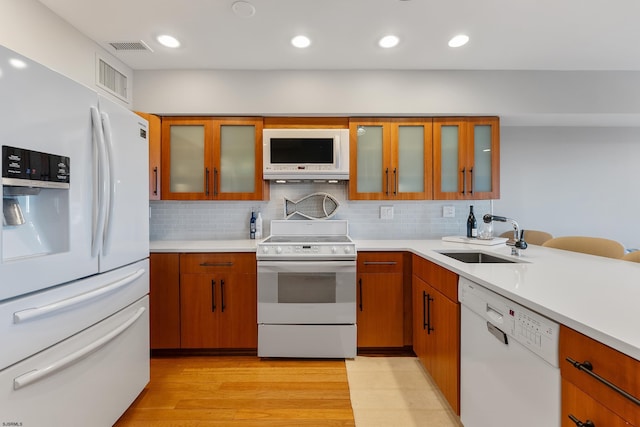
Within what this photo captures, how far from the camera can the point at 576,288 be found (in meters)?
1.08

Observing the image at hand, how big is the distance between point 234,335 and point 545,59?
356cm

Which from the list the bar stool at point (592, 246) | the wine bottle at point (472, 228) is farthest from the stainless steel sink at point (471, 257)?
the bar stool at point (592, 246)

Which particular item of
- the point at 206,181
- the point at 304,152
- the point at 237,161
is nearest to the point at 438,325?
the point at 304,152

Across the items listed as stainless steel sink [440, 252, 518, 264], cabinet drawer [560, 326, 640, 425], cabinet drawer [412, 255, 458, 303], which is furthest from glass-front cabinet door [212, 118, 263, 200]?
cabinet drawer [560, 326, 640, 425]

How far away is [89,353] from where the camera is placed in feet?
4.04

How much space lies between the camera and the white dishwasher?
0.88 metres

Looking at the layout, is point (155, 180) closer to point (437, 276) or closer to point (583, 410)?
point (437, 276)

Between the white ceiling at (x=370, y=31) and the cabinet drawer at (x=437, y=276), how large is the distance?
1.69 meters

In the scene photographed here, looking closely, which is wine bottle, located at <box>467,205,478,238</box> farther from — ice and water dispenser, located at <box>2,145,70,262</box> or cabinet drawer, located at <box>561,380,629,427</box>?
ice and water dispenser, located at <box>2,145,70,262</box>

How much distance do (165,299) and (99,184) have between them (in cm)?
130

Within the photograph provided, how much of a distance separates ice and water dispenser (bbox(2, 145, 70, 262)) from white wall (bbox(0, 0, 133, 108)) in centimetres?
116

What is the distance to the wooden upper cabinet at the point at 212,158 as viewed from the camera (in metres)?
2.54

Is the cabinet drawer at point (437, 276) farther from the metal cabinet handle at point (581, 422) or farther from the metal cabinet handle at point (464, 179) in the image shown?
the metal cabinet handle at point (464, 179)

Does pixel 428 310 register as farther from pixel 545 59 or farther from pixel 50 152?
pixel 545 59
